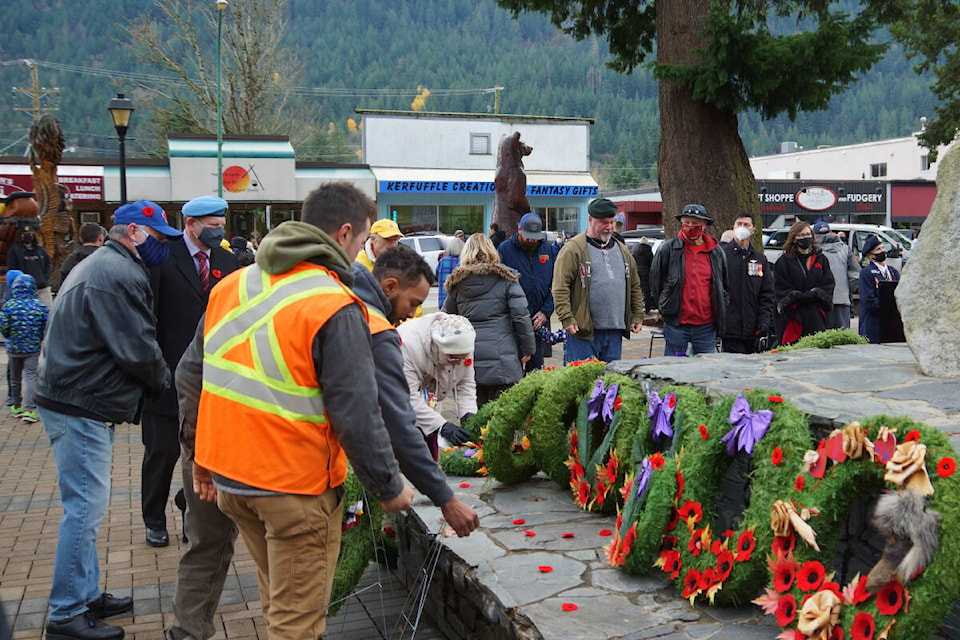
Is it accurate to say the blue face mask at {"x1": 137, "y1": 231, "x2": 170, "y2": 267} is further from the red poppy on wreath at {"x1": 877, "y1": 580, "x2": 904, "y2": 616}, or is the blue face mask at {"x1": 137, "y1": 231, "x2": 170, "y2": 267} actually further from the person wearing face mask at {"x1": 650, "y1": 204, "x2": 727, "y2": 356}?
the person wearing face mask at {"x1": 650, "y1": 204, "x2": 727, "y2": 356}

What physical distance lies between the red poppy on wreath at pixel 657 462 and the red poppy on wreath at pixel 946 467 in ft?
4.30

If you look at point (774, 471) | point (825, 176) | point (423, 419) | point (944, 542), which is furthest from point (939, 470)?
point (825, 176)

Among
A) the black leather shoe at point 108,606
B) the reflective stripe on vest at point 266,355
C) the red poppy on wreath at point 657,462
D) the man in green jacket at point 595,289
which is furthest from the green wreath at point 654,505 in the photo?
the man in green jacket at point 595,289

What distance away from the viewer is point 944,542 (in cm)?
265

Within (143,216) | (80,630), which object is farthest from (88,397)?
(143,216)

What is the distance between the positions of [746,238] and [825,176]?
59467 mm

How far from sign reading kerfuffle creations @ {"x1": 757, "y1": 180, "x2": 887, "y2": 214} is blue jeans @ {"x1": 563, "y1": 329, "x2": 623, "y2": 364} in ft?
129

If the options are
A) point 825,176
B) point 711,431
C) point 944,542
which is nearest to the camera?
point 944,542

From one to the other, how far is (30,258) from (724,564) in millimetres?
10680

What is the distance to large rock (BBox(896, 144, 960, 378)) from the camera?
4426mm

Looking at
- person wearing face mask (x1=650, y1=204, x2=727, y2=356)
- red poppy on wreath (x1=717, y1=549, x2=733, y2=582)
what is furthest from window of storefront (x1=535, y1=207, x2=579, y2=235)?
red poppy on wreath (x1=717, y1=549, x2=733, y2=582)

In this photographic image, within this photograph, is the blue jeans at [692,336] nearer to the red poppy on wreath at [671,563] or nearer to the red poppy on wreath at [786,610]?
the red poppy on wreath at [671,563]

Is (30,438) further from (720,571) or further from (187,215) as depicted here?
(720,571)

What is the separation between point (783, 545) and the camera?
3.17 meters
